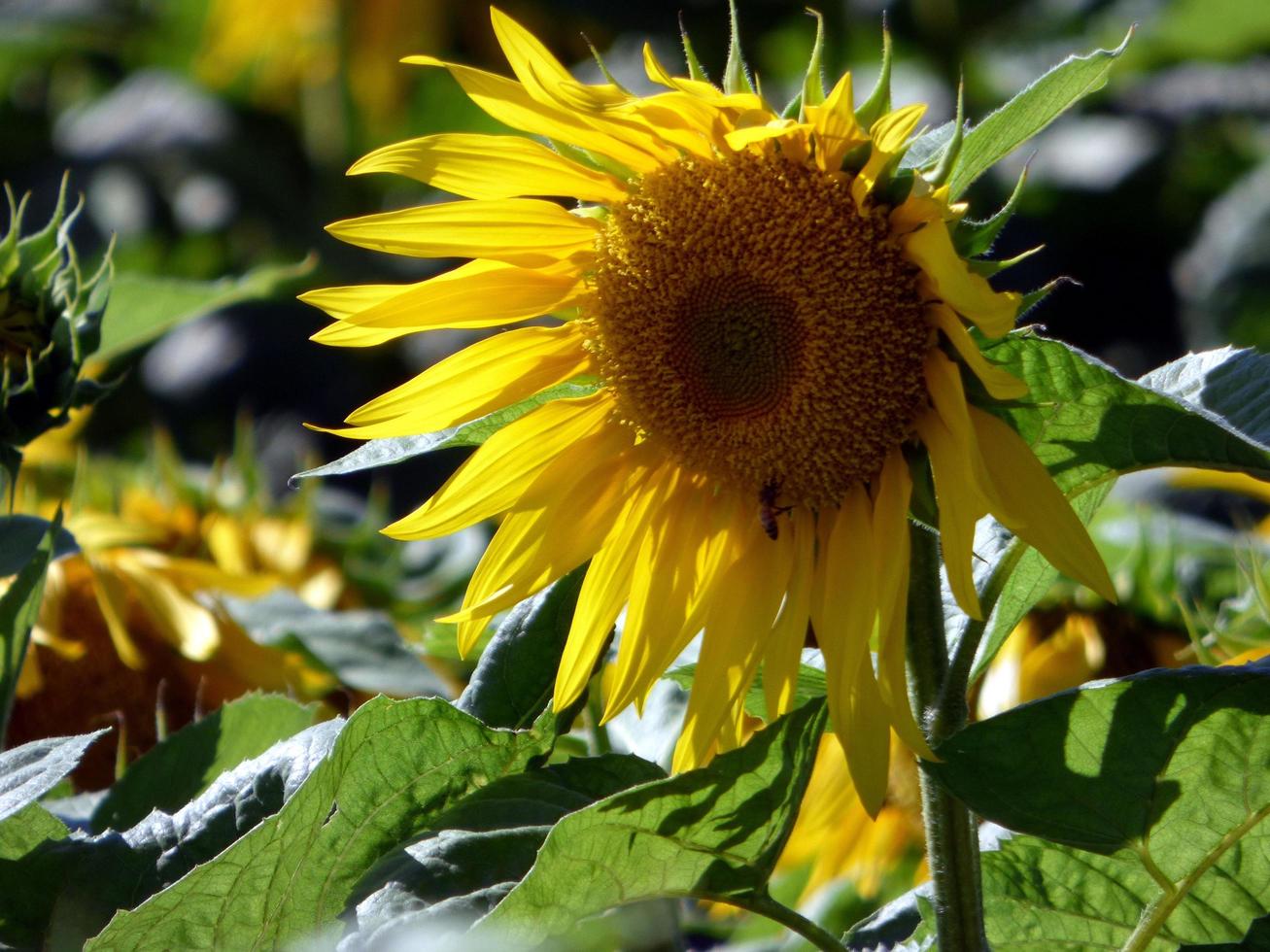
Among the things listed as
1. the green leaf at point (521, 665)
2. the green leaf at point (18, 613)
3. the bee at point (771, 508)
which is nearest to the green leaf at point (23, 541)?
the green leaf at point (18, 613)

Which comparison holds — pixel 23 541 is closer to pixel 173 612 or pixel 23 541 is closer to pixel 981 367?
pixel 173 612

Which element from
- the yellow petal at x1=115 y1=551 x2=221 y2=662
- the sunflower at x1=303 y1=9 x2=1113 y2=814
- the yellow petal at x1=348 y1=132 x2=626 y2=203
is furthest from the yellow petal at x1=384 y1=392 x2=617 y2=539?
the yellow petal at x1=115 y1=551 x2=221 y2=662

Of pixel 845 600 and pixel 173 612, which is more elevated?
pixel 173 612

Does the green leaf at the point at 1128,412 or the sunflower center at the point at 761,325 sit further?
the sunflower center at the point at 761,325

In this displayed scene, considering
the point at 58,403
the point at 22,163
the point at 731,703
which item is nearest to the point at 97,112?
the point at 22,163

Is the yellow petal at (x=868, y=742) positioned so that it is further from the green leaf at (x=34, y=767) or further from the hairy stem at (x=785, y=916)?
the green leaf at (x=34, y=767)

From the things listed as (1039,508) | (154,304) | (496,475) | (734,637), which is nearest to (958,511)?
(1039,508)

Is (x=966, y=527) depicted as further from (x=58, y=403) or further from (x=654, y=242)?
(x=58, y=403)
